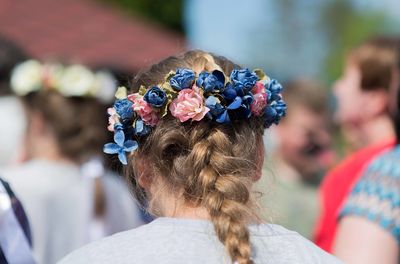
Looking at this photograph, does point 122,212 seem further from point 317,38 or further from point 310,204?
point 317,38

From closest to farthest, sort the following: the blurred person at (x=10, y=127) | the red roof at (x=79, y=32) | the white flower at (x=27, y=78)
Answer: the white flower at (x=27, y=78) → the blurred person at (x=10, y=127) → the red roof at (x=79, y=32)

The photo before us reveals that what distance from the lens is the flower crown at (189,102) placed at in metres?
2.15

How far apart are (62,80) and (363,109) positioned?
55.2 inches

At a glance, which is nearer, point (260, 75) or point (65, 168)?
point (260, 75)

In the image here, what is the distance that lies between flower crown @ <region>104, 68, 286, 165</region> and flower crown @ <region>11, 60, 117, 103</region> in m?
2.12

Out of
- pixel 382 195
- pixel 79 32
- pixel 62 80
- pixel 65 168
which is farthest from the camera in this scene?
pixel 79 32

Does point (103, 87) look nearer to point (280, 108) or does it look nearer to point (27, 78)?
point (27, 78)

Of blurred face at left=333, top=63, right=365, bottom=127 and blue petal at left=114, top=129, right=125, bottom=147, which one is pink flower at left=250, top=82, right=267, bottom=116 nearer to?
blue petal at left=114, top=129, right=125, bottom=147

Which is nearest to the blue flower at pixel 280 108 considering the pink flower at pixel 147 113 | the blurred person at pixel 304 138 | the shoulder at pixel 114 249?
the pink flower at pixel 147 113

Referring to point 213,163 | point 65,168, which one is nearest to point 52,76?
point 65,168

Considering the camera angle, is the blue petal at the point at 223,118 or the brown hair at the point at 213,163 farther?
the blue petal at the point at 223,118

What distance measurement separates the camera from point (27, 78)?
4520 mm

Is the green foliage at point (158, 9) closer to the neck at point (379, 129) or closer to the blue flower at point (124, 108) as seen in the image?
the neck at point (379, 129)

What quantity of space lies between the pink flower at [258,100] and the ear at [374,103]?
5.71 ft
